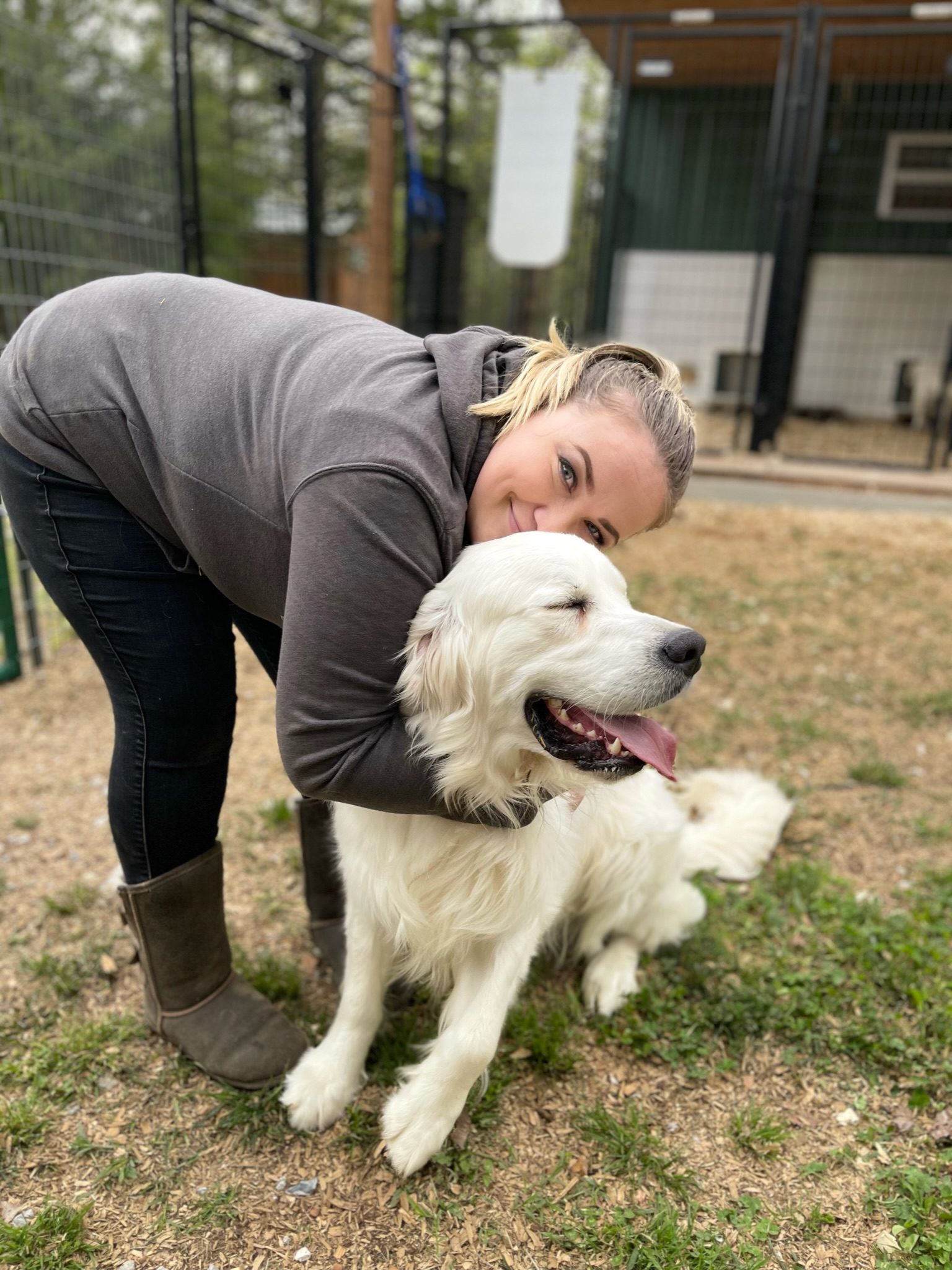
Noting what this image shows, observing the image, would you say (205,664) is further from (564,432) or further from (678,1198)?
(678,1198)

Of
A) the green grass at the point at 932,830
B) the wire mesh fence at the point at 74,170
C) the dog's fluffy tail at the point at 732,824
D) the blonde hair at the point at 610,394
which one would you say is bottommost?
the green grass at the point at 932,830

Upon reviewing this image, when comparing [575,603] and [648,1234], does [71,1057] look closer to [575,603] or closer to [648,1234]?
[648,1234]

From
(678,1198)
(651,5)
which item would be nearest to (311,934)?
(678,1198)

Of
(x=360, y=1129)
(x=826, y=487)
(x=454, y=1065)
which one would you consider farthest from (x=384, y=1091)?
(x=826, y=487)

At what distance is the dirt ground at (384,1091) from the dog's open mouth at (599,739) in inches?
37.6

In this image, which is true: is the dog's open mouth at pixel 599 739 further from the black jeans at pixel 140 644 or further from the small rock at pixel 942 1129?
the small rock at pixel 942 1129

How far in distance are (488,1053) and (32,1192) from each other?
0.93 meters

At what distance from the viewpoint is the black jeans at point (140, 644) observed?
70.0 inches

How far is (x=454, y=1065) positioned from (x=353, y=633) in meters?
0.95

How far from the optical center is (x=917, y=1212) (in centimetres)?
178

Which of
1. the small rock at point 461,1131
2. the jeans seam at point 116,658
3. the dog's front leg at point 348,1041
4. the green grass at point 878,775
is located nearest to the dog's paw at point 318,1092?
the dog's front leg at point 348,1041

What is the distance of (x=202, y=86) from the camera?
9.21 m

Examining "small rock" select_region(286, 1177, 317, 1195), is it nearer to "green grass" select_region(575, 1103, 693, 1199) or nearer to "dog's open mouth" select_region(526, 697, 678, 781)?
"green grass" select_region(575, 1103, 693, 1199)

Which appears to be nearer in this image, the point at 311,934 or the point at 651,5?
the point at 311,934
